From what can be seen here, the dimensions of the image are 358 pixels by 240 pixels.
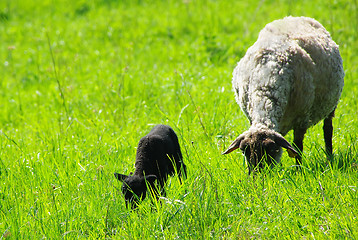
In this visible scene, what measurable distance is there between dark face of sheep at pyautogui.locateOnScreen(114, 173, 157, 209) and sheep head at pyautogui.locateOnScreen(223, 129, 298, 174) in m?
0.90

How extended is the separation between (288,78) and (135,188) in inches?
83.4

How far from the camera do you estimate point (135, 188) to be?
13.8 feet

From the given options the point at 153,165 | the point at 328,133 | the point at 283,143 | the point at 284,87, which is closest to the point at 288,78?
the point at 284,87

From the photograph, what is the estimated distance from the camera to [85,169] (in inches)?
203

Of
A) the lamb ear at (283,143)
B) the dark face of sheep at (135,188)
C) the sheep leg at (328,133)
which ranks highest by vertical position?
the lamb ear at (283,143)

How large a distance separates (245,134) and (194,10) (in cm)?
922

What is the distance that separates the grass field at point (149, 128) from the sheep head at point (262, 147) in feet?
0.50

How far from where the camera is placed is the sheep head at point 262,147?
4.45 metres

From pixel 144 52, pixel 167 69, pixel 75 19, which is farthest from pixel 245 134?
pixel 75 19

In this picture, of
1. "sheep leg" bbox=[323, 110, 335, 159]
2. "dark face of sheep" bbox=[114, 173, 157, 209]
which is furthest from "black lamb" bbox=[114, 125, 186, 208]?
"sheep leg" bbox=[323, 110, 335, 159]

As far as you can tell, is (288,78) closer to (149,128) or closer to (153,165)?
(153,165)

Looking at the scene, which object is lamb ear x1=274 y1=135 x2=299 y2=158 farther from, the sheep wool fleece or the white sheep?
the sheep wool fleece

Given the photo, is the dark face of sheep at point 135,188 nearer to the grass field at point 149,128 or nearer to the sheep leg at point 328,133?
the grass field at point 149,128

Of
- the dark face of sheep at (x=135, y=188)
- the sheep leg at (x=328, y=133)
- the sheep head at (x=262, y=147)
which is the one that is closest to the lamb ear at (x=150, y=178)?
the dark face of sheep at (x=135, y=188)
